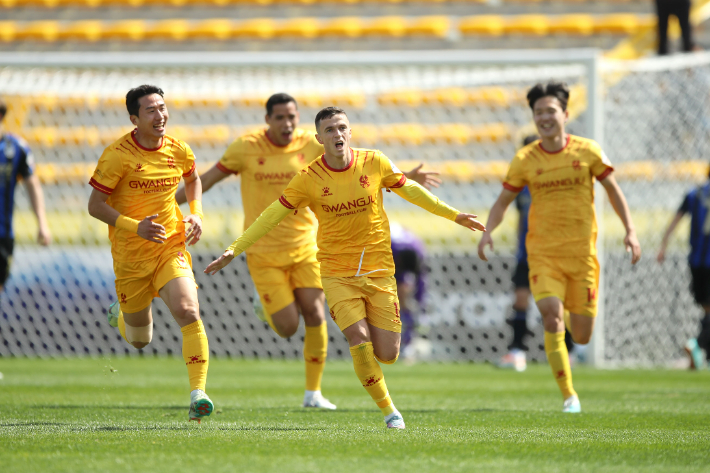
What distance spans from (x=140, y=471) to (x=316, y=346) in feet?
10.4

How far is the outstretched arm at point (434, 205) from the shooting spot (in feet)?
16.5

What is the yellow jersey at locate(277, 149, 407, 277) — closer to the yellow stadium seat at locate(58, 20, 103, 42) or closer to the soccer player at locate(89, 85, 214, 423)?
the soccer player at locate(89, 85, 214, 423)

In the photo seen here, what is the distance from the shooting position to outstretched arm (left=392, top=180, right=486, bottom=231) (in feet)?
16.5

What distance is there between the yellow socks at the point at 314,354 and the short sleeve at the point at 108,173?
2041mm

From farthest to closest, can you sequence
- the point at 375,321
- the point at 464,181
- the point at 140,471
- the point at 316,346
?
the point at 464,181, the point at 316,346, the point at 375,321, the point at 140,471

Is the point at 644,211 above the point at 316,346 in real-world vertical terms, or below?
above

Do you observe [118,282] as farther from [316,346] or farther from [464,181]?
[464,181]

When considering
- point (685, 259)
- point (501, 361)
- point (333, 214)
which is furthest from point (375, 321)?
point (685, 259)

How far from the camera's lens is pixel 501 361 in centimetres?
1061

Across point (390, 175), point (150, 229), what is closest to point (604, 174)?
point (390, 175)

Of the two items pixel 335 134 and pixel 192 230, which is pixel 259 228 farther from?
pixel 335 134

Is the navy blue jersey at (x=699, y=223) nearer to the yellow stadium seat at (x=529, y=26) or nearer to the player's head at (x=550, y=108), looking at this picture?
the player's head at (x=550, y=108)

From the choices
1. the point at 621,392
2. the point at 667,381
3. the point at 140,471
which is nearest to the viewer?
the point at 140,471

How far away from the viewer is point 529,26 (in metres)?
16.2
